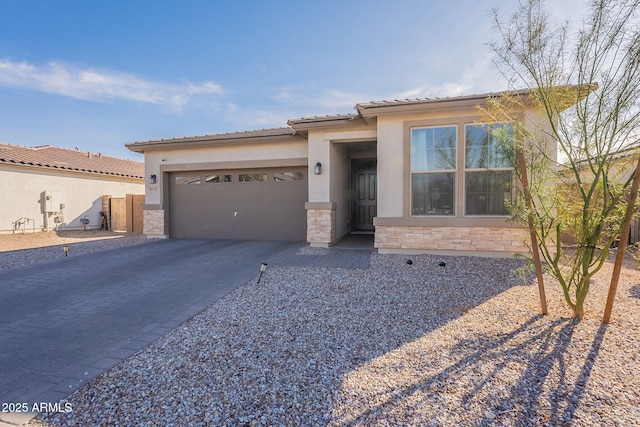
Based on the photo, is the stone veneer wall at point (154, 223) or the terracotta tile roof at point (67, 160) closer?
the stone veneer wall at point (154, 223)

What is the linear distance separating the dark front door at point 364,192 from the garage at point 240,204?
8.39ft

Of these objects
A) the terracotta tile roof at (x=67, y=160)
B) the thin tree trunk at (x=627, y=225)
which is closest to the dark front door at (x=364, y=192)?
the thin tree trunk at (x=627, y=225)

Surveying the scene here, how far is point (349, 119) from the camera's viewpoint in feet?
25.6

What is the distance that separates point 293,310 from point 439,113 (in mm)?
5539

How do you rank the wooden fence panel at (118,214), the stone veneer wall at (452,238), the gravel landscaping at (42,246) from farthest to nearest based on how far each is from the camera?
1. the wooden fence panel at (118,214)
2. the gravel landscaping at (42,246)
3. the stone veneer wall at (452,238)

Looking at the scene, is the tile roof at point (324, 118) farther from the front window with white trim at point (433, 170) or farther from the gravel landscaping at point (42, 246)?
the gravel landscaping at point (42, 246)

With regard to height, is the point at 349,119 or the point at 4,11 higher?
the point at 4,11

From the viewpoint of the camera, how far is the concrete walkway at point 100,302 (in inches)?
106

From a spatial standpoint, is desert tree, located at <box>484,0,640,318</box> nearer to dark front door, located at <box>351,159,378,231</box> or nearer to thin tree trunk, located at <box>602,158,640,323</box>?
thin tree trunk, located at <box>602,158,640,323</box>

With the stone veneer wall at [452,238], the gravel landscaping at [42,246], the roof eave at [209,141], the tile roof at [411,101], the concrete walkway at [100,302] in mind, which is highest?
the tile roof at [411,101]

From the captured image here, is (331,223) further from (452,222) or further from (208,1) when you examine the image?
(208,1)

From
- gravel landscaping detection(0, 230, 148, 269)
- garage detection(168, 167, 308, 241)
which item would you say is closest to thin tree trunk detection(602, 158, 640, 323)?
garage detection(168, 167, 308, 241)

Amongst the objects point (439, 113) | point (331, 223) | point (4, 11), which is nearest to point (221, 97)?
point (4, 11)

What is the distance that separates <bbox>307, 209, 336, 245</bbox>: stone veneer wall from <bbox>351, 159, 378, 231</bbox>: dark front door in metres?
3.17
